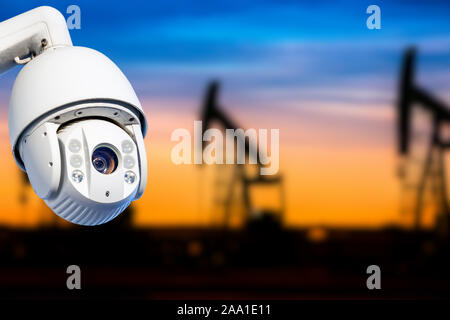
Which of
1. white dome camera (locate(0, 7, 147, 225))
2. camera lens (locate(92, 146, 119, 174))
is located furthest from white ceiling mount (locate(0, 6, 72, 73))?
camera lens (locate(92, 146, 119, 174))

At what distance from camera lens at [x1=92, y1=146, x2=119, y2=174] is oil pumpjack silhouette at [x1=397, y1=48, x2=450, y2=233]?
6.19 meters

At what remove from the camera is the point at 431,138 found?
7.06 metres

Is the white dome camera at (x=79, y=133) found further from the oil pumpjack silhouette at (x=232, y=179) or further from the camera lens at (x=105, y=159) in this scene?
the oil pumpjack silhouette at (x=232, y=179)

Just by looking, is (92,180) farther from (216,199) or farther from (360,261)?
(216,199)

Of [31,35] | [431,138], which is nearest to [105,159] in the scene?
[31,35]

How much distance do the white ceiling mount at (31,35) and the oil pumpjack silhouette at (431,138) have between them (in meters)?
6.13

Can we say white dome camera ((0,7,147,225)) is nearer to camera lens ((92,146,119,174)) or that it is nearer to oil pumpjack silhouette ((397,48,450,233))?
camera lens ((92,146,119,174))

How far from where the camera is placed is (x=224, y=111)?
7809 mm

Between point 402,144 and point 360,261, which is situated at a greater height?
point 402,144

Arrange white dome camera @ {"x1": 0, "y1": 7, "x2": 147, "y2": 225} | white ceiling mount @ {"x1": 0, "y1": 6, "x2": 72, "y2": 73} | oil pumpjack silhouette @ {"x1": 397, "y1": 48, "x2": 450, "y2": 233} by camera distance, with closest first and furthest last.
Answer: white dome camera @ {"x1": 0, "y1": 7, "x2": 147, "y2": 225}
white ceiling mount @ {"x1": 0, "y1": 6, "x2": 72, "y2": 73}
oil pumpjack silhouette @ {"x1": 397, "y1": 48, "x2": 450, "y2": 233}

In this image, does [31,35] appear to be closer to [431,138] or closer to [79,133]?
[79,133]

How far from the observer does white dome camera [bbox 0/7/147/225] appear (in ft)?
1.77

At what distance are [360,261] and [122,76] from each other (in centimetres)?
556
